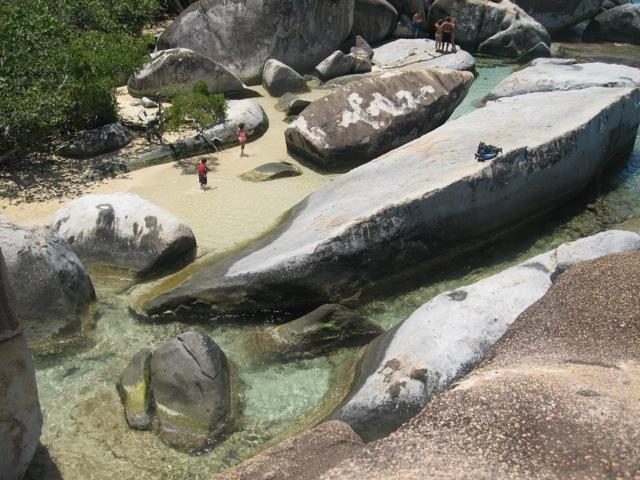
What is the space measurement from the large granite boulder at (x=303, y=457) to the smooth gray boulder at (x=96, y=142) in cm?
1045

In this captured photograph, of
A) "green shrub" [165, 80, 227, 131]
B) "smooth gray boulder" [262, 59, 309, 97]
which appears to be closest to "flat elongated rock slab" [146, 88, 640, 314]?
"green shrub" [165, 80, 227, 131]

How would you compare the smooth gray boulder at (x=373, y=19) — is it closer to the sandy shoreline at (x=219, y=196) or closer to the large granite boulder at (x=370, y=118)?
the large granite boulder at (x=370, y=118)

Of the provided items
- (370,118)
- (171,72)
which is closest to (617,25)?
(370,118)

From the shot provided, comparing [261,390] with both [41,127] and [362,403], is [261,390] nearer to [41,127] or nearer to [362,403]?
[362,403]

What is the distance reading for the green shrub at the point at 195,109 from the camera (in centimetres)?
1477

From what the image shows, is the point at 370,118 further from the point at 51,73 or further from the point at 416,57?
the point at 416,57

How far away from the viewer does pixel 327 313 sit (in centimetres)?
938

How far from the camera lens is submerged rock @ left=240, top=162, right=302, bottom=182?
1424 centimetres

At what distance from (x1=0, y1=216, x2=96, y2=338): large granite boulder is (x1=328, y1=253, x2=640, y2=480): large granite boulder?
5848mm

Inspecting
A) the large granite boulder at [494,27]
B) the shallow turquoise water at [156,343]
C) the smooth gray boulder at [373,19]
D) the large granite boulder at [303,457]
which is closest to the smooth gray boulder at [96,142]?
the shallow turquoise water at [156,343]

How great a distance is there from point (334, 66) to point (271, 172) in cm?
871

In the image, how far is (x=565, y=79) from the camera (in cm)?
1789

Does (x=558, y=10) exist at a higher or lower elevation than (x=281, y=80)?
lower

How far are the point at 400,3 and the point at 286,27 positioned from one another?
750cm
